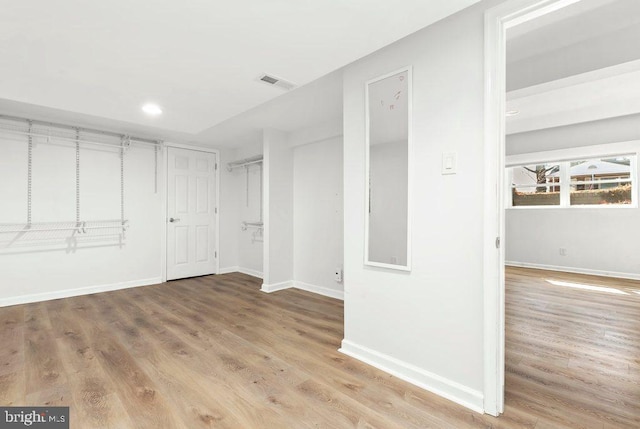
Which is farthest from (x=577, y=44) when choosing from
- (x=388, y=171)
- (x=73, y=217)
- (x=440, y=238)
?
(x=73, y=217)

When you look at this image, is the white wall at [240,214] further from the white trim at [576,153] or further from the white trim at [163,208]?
Result: the white trim at [576,153]

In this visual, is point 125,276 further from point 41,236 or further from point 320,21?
point 320,21

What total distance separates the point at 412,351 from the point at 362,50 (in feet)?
6.61

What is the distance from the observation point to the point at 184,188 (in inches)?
199

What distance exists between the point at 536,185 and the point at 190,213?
667 centimetres

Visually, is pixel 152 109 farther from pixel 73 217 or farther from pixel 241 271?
pixel 241 271

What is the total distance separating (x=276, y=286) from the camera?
4344 millimetres

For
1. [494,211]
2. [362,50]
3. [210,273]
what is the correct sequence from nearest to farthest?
[494,211]
[362,50]
[210,273]

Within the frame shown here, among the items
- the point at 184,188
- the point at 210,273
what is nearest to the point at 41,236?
the point at 184,188

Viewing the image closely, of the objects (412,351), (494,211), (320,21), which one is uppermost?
(320,21)

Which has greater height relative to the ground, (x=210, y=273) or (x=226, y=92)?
(x=226, y=92)

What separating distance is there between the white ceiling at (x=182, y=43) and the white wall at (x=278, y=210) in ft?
5.13

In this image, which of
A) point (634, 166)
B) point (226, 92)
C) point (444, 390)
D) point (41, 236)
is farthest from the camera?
point (634, 166)

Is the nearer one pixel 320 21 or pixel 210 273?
pixel 320 21
